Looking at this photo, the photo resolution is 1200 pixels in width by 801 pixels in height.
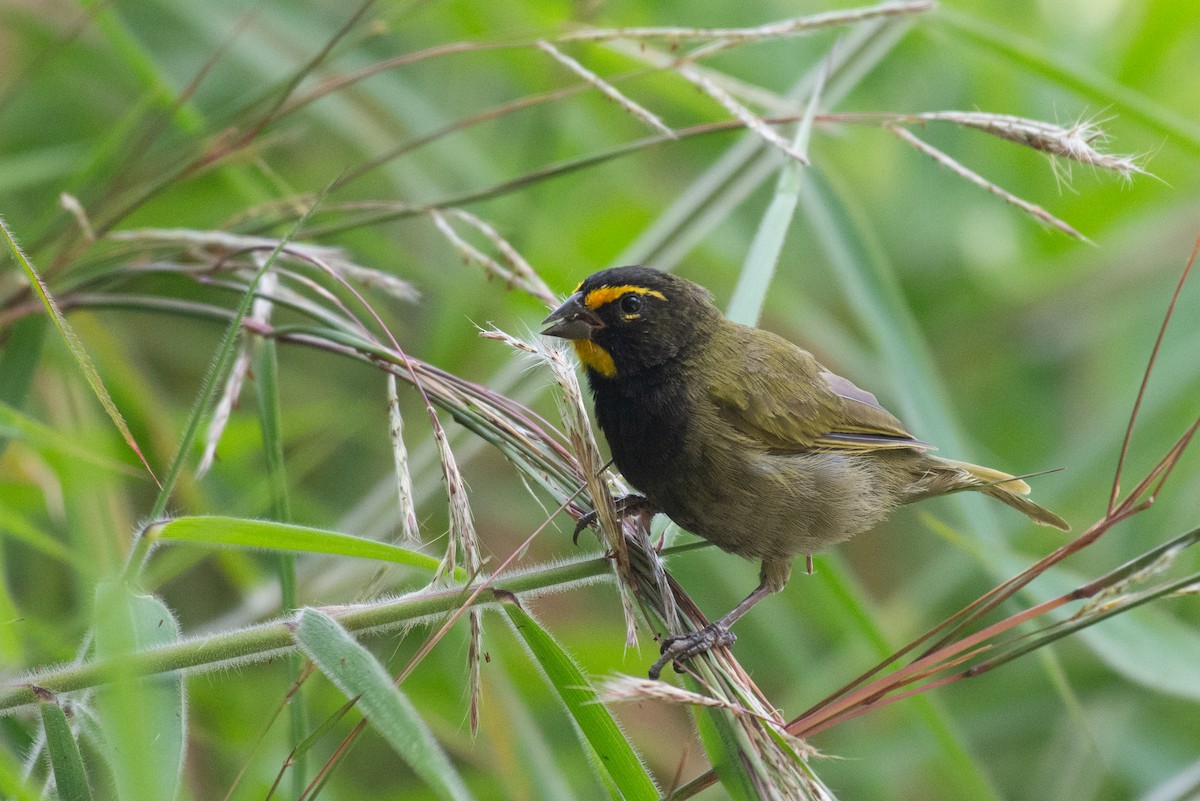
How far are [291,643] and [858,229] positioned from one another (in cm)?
221

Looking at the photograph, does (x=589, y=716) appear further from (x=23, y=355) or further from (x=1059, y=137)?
(x=23, y=355)

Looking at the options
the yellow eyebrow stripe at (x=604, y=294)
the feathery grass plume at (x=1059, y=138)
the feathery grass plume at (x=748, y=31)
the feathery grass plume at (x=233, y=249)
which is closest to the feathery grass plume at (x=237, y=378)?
the feathery grass plume at (x=233, y=249)

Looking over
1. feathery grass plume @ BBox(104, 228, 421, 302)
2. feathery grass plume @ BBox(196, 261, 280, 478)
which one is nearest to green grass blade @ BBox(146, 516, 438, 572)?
feathery grass plume @ BBox(196, 261, 280, 478)

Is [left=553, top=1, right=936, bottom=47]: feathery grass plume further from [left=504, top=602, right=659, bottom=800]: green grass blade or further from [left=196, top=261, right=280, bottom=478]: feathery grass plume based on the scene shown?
[left=504, top=602, right=659, bottom=800]: green grass blade

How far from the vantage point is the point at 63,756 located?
178cm

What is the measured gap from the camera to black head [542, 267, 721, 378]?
2.89 meters

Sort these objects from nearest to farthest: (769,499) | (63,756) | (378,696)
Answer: (378,696)
(63,756)
(769,499)

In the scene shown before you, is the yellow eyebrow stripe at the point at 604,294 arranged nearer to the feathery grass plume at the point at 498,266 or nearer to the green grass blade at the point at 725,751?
the feathery grass plume at the point at 498,266

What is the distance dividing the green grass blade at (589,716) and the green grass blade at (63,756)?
0.71 m

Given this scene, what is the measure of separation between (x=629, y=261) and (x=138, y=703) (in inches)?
93.4

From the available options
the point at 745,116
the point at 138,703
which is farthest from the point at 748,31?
the point at 138,703

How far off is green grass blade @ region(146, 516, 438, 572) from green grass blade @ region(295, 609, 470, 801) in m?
0.15

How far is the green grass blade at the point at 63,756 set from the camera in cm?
176

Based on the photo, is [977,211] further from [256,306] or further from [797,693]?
[256,306]
